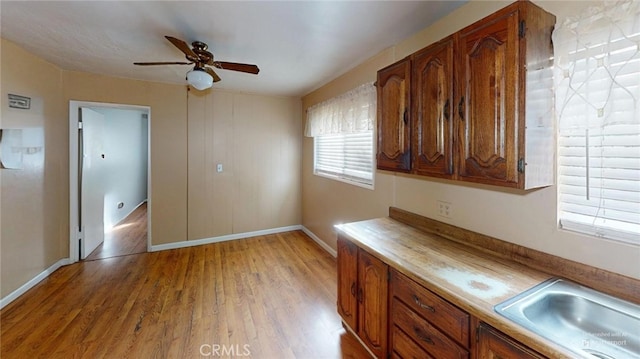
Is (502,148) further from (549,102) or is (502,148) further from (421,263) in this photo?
(421,263)

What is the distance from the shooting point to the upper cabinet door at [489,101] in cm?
117

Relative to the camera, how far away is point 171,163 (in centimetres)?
371

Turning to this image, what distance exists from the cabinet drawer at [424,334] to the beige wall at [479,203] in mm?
700

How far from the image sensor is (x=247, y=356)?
5.94ft

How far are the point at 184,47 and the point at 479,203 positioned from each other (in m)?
2.31

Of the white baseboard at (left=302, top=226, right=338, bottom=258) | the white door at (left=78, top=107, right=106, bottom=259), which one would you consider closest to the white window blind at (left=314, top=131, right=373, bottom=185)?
the white baseboard at (left=302, top=226, right=338, bottom=258)

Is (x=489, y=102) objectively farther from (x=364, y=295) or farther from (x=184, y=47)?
(x=184, y=47)

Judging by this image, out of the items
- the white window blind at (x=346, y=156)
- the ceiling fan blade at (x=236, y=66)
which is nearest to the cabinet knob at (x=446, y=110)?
the white window blind at (x=346, y=156)

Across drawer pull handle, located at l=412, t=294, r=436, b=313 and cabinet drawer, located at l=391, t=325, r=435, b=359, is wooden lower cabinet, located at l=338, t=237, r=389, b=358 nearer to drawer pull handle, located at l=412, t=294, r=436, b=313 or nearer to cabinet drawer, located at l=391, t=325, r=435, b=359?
cabinet drawer, located at l=391, t=325, r=435, b=359

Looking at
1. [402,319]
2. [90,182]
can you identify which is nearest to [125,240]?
[90,182]

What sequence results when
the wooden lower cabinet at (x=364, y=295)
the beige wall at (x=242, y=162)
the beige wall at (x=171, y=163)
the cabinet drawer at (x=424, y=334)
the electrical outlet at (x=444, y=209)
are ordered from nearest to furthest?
1. the cabinet drawer at (x=424, y=334)
2. the wooden lower cabinet at (x=364, y=295)
3. the electrical outlet at (x=444, y=209)
4. the beige wall at (x=171, y=163)
5. the beige wall at (x=242, y=162)

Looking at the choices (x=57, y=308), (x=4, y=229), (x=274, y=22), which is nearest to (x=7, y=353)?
(x=57, y=308)

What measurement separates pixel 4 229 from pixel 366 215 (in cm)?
334

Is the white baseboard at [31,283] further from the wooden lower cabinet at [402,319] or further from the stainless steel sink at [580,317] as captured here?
the stainless steel sink at [580,317]
